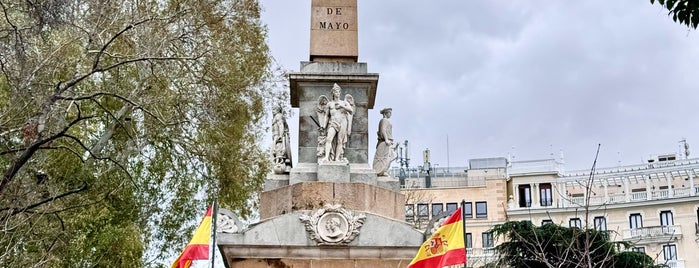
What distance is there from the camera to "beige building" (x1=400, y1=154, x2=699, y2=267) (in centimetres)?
4812

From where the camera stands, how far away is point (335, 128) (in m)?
12.9

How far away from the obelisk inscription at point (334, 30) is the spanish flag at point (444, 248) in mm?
3785

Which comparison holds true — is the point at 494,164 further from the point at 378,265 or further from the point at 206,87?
the point at 378,265

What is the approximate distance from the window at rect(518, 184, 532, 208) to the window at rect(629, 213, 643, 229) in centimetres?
551

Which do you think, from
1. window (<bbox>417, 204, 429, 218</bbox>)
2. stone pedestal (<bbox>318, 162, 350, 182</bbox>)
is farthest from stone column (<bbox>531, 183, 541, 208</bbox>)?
stone pedestal (<bbox>318, 162, 350, 182</bbox>)

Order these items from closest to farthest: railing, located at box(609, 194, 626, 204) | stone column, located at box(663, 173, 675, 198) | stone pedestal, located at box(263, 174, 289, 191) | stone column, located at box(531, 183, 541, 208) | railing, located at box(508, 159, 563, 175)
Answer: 1. stone pedestal, located at box(263, 174, 289, 191)
2. stone column, located at box(663, 173, 675, 198)
3. railing, located at box(609, 194, 626, 204)
4. stone column, located at box(531, 183, 541, 208)
5. railing, located at box(508, 159, 563, 175)

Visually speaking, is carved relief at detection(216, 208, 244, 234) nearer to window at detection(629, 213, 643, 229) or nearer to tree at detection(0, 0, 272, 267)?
tree at detection(0, 0, 272, 267)

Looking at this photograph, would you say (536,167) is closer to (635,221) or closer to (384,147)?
(635,221)

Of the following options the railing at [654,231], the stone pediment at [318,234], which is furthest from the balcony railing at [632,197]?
the stone pediment at [318,234]

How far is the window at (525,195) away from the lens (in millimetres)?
51594

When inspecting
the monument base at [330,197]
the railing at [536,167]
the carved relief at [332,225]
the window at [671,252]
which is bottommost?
the carved relief at [332,225]

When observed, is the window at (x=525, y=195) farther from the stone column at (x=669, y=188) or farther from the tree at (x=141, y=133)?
the tree at (x=141, y=133)

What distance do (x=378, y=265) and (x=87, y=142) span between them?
9.96m

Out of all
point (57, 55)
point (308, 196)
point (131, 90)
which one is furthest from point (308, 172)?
point (131, 90)
